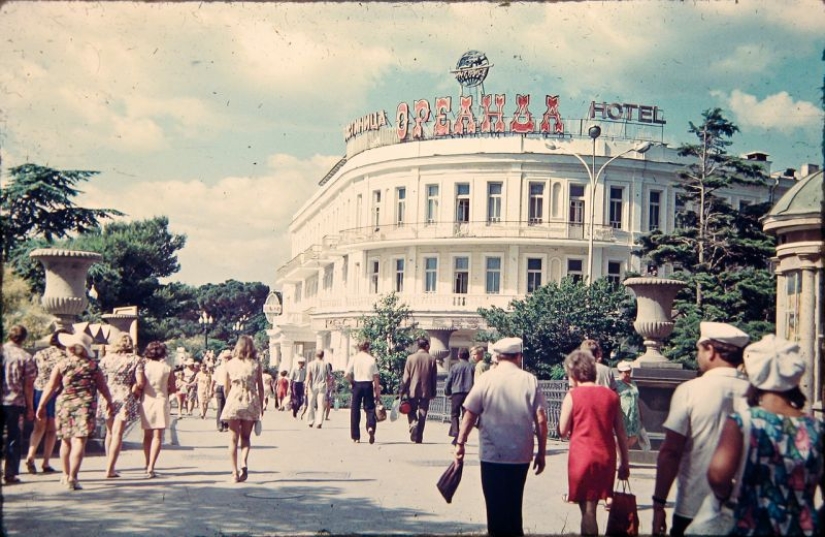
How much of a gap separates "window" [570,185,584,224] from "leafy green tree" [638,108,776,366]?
32.8 ft

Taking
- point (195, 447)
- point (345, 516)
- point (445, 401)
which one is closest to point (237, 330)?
point (445, 401)

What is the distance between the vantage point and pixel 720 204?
39781mm

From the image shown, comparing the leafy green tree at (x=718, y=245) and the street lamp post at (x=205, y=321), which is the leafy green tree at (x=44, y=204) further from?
the street lamp post at (x=205, y=321)

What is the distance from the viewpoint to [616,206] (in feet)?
170

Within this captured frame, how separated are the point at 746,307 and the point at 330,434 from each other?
21.2 metres

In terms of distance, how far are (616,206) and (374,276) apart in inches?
525

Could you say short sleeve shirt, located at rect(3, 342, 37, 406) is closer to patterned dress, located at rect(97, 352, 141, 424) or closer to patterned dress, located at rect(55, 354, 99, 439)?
patterned dress, located at rect(55, 354, 99, 439)

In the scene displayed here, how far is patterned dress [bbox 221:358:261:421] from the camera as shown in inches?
472

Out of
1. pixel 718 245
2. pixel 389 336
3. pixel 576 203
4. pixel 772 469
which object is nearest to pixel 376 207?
pixel 576 203

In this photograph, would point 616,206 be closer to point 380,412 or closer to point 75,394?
point 380,412

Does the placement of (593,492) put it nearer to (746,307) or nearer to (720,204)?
(746,307)

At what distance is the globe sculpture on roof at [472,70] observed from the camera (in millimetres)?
53812

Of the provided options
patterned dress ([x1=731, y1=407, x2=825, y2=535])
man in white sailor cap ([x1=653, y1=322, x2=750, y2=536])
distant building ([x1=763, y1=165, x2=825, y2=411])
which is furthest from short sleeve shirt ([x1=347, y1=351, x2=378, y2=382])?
patterned dress ([x1=731, y1=407, x2=825, y2=535])

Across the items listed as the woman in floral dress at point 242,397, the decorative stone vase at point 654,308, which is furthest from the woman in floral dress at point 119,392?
the decorative stone vase at point 654,308
